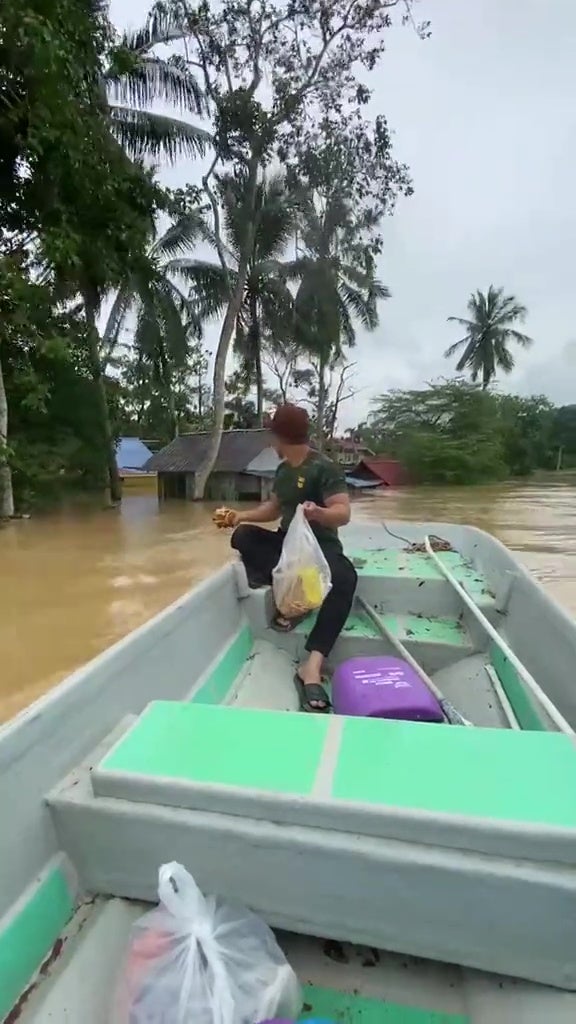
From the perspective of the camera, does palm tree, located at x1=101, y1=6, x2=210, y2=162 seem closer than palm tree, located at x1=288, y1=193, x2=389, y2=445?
Yes

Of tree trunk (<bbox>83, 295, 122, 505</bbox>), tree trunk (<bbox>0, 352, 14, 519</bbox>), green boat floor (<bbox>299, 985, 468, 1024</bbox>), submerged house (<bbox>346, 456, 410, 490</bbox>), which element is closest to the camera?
green boat floor (<bbox>299, 985, 468, 1024</bbox>)

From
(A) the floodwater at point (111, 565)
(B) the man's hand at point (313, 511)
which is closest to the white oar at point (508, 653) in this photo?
(B) the man's hand at point (313, 511)

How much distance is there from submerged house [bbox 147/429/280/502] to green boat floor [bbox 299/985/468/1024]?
16.5m

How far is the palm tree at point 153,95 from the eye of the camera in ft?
44.4

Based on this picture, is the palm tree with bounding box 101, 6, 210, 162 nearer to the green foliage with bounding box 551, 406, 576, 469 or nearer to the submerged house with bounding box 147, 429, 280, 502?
the submerged house with bounding box 147, 429, 280, 502

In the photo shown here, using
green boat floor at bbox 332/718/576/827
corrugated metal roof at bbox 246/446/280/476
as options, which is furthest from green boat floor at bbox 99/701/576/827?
corrugated metal roof at bbox 246/446/280/476

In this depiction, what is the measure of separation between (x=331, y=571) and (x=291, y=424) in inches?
26.3

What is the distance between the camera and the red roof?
2622cm

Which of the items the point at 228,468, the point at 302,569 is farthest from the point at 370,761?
the point at 228,468

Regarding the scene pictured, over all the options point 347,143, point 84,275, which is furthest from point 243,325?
point 84,275

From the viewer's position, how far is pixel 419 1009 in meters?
1.07

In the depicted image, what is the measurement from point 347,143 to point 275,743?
1824 cm

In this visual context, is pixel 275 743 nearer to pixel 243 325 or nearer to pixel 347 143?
pixel 347 143

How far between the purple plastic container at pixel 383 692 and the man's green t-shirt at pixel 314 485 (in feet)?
2.27
